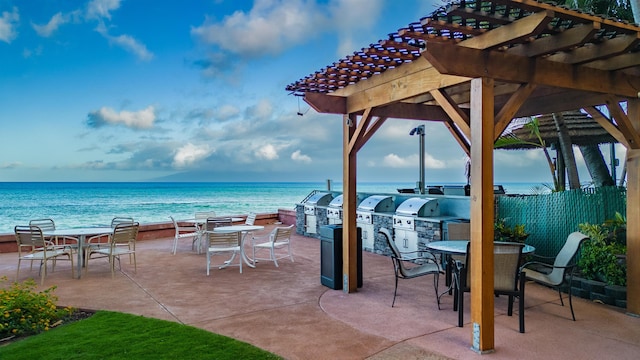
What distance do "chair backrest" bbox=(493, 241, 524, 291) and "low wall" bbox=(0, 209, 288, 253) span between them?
296 inches

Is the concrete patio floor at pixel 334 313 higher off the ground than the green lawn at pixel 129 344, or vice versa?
the green lawn at pixel 129 344

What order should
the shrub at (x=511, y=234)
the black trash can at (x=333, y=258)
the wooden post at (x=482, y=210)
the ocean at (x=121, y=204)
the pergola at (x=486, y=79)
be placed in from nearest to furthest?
the pergola at (x=486, y=79) < the wooden post at (x=482, y=210) < the black trash can at (x=333, y=258) < the shrub at (x=511, y=234) < the ocean at (x=121, y=204)

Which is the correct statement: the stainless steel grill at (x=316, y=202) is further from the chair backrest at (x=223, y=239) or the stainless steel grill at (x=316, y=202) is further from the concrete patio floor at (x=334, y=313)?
the chair backrest at (x=223, y=239)

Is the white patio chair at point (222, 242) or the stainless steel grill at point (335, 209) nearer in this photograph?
the white patio chair at point (222, 242)

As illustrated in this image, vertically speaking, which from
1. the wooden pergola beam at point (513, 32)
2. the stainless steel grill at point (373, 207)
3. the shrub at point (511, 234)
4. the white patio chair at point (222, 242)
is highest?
the wooden pergola beam at point (513, 32)

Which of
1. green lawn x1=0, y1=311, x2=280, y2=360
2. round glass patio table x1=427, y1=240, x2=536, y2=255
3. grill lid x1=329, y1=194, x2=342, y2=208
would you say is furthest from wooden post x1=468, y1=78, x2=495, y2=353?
grill lid x1=329, y1=194, x2=342, y2=208

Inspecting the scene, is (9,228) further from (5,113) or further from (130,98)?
(130,98)

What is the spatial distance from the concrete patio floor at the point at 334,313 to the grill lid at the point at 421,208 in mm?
1078

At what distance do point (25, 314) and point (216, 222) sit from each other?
371 centimetres

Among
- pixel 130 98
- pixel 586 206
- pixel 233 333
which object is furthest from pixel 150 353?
pixel 130 98

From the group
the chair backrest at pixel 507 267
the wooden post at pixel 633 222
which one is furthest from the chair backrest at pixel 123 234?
the wooden post at pixel 633 222

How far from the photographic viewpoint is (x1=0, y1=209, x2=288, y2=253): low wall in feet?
26.9

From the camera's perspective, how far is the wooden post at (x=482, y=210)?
318 centimetres

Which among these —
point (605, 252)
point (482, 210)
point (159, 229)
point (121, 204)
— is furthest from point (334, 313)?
point (121, 204)
